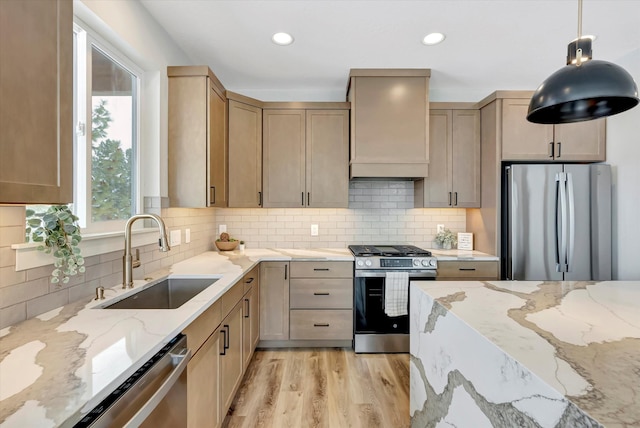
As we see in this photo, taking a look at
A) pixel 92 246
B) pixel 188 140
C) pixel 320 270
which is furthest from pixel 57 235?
pixel 320 270

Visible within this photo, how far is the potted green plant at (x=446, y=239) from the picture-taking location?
3.28 meters

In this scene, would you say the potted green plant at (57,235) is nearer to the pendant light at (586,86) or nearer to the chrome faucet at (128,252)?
the chrome faucet at (128,252)

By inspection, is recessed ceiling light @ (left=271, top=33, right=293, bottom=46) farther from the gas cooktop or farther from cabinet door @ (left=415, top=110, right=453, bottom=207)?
the gas cooktop

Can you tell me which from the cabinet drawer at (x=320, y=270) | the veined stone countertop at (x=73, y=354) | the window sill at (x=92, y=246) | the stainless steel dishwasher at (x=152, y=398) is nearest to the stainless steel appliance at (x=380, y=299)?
the cabinet drawer at (x=320, y=270)

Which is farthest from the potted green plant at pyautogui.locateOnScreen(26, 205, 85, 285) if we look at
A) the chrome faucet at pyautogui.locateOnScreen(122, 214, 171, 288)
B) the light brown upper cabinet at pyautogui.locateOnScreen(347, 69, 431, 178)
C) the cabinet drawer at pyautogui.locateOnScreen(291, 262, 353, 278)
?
the light brown upper cabinet at pyautogui.locateOnScreen(347, 69, 431, 178)

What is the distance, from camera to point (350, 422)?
6.25ft

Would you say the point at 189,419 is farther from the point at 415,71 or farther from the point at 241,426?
the point at 415,71

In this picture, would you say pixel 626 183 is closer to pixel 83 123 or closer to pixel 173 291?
pixel 173 291

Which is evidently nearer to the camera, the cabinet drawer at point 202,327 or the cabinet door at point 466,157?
the cabinet drawer at point 202,327

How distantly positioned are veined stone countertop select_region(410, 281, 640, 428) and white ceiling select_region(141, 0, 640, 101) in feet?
5.88

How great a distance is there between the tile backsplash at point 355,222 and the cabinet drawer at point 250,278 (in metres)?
0.68

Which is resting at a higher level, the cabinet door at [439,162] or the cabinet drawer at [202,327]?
the cabinet door at [439,162]

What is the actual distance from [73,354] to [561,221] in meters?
3.39

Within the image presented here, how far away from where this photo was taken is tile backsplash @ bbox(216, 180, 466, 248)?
3.40 m
